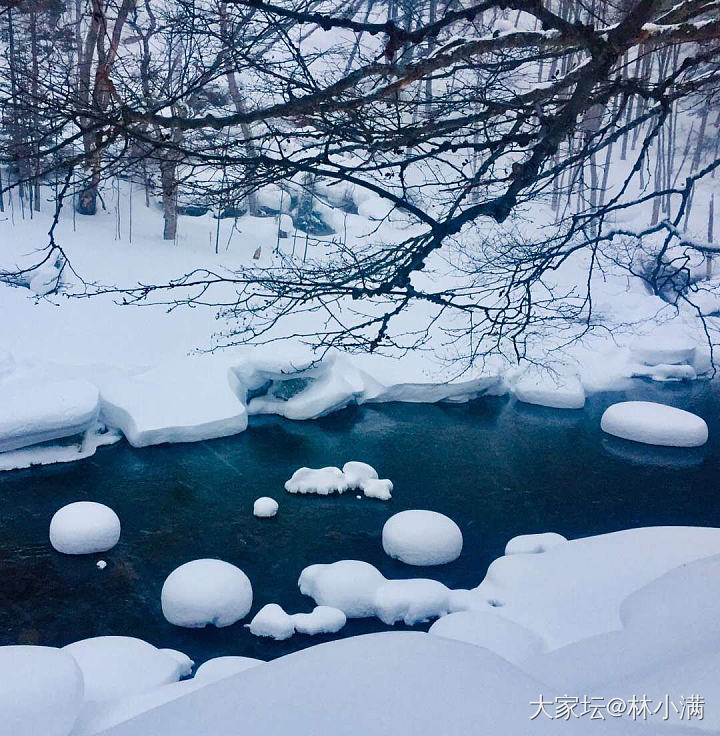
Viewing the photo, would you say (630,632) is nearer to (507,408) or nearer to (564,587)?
(564,587)

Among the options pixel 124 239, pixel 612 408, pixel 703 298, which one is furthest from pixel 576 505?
pixel 124 239

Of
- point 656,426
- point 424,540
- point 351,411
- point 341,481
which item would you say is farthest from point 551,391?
point 424,540

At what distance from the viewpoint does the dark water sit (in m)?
5.62

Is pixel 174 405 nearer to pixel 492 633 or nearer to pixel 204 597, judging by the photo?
pixel 204 597

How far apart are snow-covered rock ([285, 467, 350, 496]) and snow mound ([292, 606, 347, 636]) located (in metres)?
2.24

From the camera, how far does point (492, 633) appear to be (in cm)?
454

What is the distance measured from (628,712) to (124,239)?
45.8 ft

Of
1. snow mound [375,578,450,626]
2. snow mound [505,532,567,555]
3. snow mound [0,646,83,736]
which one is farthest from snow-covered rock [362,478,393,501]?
snow mound [0,646,83,736]

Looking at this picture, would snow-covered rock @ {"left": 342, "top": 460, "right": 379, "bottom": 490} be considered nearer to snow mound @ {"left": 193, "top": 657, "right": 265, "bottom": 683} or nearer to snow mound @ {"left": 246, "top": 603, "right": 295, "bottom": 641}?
snow mound @ {"left": 246, "top": 603, "right": 295, "bottom": 641}

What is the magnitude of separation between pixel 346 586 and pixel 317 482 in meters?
2.20

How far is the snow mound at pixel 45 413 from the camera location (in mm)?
8000

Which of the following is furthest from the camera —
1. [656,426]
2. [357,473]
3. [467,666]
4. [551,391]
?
[551,391]

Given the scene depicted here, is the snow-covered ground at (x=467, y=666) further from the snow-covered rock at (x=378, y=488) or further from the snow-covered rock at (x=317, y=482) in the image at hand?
the snow-covered rock at (x=317, y=482)

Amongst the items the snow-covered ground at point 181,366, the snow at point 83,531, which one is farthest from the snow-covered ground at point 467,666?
the snow-covered ground at point 181,366
